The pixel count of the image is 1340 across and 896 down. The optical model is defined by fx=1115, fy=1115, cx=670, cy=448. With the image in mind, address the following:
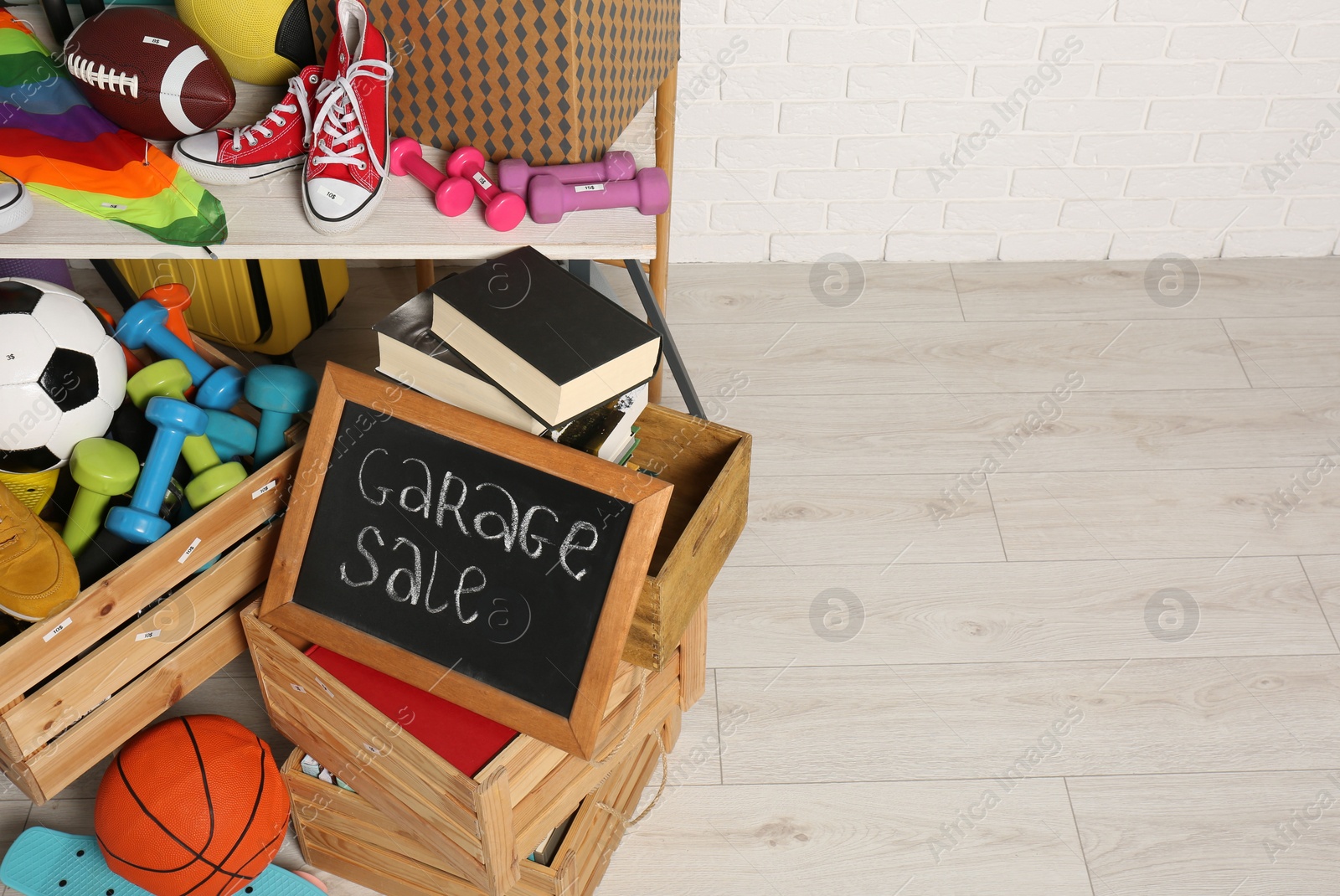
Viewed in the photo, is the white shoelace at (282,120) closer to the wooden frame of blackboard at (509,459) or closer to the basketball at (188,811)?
the wooden frame of blackboard at (509,459)

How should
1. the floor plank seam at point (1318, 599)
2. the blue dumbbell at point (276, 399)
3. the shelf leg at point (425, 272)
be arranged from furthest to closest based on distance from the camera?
the shelf leg at point (425, 272) < the floor plank seam at point (1318, 599) < the blue dumbbell at point (276, 399)

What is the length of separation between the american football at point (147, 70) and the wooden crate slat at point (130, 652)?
478 millimetres

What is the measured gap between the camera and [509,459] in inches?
44.2

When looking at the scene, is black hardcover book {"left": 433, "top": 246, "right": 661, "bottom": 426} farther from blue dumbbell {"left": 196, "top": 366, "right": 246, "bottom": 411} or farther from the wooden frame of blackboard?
blue dumbbell {"left": 196, "top": 366, "right": 246, "bottom": 411}

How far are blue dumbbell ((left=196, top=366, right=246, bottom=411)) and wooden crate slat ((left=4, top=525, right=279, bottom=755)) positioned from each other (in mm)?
169

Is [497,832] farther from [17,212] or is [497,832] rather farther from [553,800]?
[17,212]

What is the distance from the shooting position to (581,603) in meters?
1.10

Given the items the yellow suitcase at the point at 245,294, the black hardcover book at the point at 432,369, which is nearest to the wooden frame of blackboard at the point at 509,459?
the black hardcover book at the point at 432,369

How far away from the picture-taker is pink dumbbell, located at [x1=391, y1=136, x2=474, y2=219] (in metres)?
1.21

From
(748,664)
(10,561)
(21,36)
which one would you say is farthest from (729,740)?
(21,36)

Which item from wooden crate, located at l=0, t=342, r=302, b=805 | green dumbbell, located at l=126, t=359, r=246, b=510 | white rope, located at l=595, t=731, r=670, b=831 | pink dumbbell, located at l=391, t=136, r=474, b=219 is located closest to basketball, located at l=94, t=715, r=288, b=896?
wooden crate, located at l=0, t=342, r=302, b=805

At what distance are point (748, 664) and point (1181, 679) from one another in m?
0.63

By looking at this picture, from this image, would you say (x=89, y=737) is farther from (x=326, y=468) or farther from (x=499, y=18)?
(x=499, y=18)

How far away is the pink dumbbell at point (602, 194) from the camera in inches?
47.4
